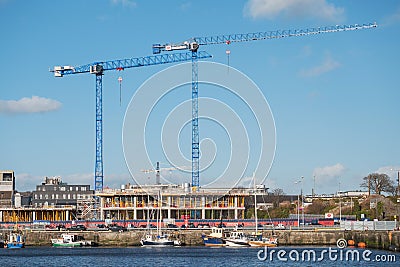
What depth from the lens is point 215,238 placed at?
139 m

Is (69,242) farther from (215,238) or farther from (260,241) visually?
(260,241)

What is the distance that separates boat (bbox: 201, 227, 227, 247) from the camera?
138250 mm

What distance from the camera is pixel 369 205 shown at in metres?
197

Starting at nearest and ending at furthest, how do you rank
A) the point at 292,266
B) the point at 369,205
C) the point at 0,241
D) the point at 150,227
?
the point at 292,266
the point at 0,241
the point at 150,227
the point at 369,205

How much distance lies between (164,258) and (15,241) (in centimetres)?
4382

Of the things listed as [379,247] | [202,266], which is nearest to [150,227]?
Result: [379,247]

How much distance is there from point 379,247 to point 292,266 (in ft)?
116

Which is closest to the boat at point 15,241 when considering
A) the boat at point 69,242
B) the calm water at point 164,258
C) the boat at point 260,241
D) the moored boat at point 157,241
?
the boat at point 69,242

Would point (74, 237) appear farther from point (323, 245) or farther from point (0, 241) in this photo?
point (323, 245)

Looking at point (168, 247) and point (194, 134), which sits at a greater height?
point (194, 134)

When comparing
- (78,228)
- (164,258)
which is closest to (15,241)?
(78,228)

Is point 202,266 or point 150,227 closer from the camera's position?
point 202,266

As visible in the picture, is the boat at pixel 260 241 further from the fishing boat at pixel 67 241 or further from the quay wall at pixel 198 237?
the fishing boat at pixel 67 241

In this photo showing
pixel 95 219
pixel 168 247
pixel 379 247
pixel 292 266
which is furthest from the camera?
pixel 95 219
